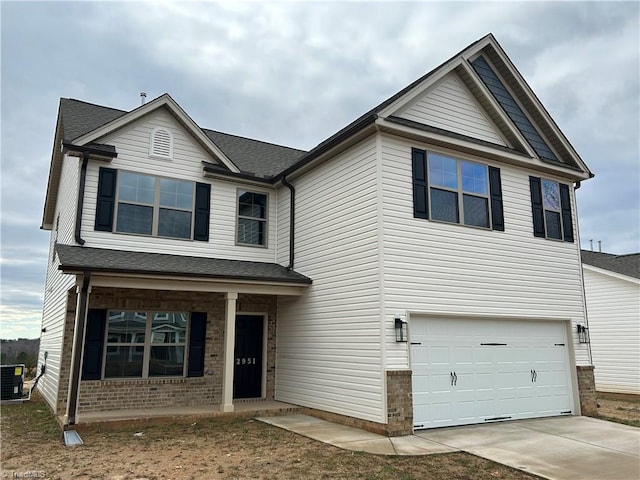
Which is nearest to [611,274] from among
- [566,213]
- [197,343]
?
[566,213]

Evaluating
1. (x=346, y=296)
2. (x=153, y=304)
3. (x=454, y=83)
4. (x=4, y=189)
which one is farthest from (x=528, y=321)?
(x=4, y=189)

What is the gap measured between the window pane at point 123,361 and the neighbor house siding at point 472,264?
19.4ft

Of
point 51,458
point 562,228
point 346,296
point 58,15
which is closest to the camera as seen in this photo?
point 51,458

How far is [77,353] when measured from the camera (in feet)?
29.2

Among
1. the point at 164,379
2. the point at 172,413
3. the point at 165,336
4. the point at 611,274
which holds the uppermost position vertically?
the point at 611,274

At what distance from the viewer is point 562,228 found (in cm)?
1225

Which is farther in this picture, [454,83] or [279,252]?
[279,252]

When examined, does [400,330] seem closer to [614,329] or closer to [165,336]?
[165,336]

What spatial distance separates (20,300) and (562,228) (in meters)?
23.7

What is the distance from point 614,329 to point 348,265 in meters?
12.8

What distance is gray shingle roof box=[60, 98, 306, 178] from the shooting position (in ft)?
41.0

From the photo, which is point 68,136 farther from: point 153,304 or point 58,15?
point 153,304

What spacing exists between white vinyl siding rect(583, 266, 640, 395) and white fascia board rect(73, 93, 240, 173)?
1442 cm

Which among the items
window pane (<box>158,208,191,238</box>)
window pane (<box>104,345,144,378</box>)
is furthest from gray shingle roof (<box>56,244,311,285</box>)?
window pane (<box>104,345,144,378</box>)
